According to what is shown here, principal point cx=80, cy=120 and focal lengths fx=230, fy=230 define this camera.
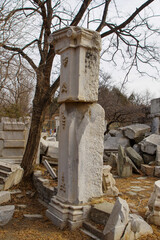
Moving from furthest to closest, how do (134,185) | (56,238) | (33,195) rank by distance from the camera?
(134,185)
(33,195)
(56,238)

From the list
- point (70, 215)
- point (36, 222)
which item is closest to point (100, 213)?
point (70, 215)

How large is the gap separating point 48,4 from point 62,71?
344 centimetres

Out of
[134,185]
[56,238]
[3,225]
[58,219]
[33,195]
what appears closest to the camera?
[56,238]

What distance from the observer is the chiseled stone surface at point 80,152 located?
3832 mm

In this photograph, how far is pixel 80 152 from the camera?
3.82 meters

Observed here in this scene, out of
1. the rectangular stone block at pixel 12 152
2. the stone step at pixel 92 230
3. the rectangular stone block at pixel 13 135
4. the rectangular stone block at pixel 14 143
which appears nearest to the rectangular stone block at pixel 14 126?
the rectangular stone block at pixel 13 135

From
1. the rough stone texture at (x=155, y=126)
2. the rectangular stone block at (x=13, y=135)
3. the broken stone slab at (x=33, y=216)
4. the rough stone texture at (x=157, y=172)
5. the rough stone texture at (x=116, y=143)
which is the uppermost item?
the rough stone texture at (x=155, y=126)

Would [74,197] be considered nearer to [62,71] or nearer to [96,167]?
[96,167]

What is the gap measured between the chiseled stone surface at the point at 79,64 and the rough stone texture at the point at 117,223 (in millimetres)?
1760

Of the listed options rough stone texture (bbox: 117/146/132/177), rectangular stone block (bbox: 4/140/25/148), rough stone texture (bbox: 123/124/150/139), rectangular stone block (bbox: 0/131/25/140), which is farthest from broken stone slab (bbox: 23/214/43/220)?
rough stone texture (bbox: 123/124/150/139)

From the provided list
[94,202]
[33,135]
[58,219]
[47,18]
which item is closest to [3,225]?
[58,219]

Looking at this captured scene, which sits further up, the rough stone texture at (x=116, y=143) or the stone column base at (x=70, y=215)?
the rough stone texture at (x=116, y=143)

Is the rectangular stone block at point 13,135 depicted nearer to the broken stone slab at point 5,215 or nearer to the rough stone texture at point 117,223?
the broken stone slab at point 5,215

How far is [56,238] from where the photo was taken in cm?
341
